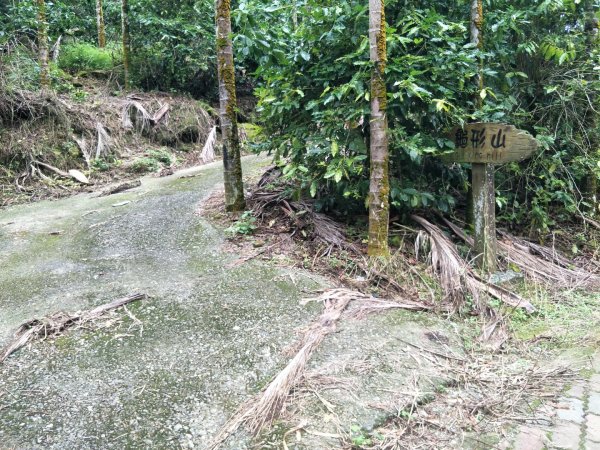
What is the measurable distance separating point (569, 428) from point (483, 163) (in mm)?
2736

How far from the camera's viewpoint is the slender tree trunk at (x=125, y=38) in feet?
35.5

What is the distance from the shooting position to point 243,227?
5332mm

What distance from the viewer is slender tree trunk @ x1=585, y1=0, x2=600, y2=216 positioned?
581 centimetres

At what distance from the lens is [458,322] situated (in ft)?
13.0

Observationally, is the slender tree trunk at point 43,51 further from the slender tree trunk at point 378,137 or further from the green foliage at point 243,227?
the slender tree trunk at point 378,137

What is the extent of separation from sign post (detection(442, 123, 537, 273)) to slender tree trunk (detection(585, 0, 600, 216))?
2047 mm

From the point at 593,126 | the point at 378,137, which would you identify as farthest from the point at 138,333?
the point at 593,126

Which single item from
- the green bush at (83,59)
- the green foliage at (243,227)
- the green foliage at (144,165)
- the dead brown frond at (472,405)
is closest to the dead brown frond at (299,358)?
the dead brown frond at (472,405)

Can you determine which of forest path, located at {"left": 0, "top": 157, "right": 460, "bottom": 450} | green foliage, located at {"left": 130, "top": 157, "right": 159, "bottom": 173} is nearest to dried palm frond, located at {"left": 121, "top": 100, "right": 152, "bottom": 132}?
green foliage, located at {"left": 130, "top": 157, "right": 159, "bottom": 173}

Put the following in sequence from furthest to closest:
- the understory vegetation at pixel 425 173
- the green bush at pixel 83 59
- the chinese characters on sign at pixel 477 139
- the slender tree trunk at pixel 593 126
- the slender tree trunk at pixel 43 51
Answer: the green bush at pixel 83 59 < the slender tree trunk at pixel 43 51 < the slender tree trunk at pixel 593 126 < the chinese characters on sign at pixel 477 139 < the understory vegetation at pixel 425 173

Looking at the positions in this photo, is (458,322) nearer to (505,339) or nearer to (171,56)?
(505,339)

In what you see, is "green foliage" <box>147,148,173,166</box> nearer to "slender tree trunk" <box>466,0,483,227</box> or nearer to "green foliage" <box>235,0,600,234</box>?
"green foliage" <box>235,0,600,234</box>

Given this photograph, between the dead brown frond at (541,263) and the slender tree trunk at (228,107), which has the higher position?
the slender tree trunk at (228,107)

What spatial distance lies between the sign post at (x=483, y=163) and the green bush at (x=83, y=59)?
10236 mm
